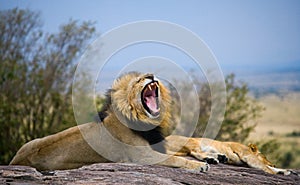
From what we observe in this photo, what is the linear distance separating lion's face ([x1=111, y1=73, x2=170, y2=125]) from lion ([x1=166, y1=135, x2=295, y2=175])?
676 millimetres

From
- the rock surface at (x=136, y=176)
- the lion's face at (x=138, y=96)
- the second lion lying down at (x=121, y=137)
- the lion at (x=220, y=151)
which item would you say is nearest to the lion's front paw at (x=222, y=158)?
the lion at (x=220, y=151)

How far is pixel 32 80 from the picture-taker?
15.4 m

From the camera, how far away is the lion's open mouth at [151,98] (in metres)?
7.56

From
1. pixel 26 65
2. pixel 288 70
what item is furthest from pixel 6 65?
pixel 288 70

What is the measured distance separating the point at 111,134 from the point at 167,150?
920 millimetres

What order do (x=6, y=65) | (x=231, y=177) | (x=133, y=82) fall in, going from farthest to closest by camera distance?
(x=6, y=65) < (x=133, y=82) < (x=231, y=177)

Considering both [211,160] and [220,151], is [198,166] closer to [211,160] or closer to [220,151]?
[211,160]

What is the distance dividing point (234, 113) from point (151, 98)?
361 inches

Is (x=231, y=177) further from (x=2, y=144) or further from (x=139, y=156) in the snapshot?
(x=2, y=144)

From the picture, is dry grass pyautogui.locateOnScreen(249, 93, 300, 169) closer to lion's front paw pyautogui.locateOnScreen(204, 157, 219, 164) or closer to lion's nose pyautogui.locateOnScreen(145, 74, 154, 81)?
lion's front paw pyautogui.locateOnScreen(204, 157, 219, 164)

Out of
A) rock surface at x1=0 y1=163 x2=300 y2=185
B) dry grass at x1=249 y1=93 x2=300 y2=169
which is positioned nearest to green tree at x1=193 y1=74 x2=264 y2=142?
rock surface at x1=0 y1=163 x2=300 y2=185

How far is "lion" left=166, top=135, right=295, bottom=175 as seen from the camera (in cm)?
813

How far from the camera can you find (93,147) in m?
7.66

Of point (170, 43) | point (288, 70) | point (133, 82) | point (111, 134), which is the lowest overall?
point (111, 134)
